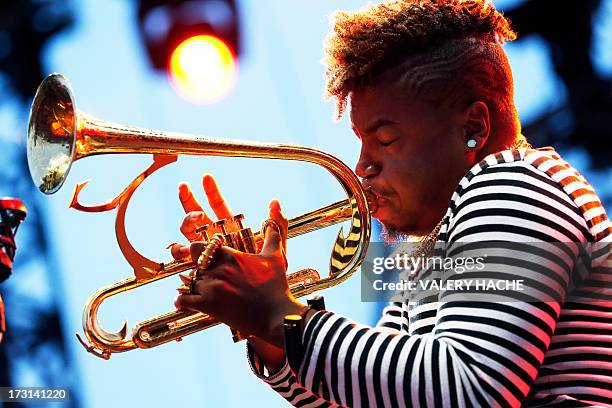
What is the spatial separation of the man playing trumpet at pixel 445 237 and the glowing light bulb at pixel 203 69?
2668 mm

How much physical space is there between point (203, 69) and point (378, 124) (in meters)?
2.85

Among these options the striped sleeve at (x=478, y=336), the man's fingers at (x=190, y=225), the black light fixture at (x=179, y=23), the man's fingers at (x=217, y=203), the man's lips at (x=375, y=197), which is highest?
the black light fixture at (x=179, y=23)

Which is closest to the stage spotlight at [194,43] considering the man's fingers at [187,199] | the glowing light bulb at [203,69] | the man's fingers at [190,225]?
the glowing light bulb at [203,69]

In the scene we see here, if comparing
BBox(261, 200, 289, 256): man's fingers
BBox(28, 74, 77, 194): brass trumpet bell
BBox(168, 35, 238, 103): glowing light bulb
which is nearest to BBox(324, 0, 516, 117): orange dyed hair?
BBox(261, 200, 289, 256): man's fingers

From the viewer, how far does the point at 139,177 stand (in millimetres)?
2215

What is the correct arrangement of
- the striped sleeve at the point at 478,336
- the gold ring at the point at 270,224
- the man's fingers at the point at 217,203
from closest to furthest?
the striped sleeve at the point at 478,336 → the gold ring at the point at 270,224 → the man's fingers at the point at 217,203

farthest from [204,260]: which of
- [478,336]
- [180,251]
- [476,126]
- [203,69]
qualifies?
[203,69]

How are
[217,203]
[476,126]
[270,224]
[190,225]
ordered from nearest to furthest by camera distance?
1. [270,224]
2. [476,126]
3. [190,225]
4. [217,203]

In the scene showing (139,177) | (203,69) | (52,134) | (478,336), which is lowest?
(478,336)

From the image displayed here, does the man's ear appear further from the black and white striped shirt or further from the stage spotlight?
the stage spotlight

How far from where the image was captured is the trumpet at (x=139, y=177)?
7.14ft

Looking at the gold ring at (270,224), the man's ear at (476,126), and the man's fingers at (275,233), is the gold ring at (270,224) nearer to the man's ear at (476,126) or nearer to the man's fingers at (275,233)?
the man's fingers at (275,233)

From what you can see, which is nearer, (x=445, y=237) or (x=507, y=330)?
(x=507, y=330)

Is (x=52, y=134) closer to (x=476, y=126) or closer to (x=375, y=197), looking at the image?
(x=375, y=197)
